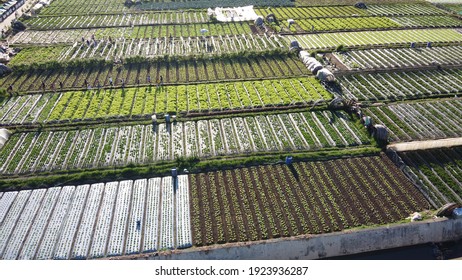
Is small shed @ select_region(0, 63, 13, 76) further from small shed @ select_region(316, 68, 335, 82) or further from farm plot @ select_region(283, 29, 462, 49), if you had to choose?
small shed @ select_region(316, 68, 335, 82)

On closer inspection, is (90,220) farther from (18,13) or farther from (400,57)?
(18,13)

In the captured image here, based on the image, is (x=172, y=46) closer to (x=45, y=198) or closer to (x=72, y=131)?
(x=72, y=131)

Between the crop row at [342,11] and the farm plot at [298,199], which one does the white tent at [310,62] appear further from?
the crop row at [342,11]

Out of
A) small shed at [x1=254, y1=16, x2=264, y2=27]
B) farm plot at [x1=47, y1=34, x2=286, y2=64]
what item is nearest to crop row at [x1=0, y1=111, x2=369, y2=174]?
farm plot at [x1=47, y1=34, x2=286, y2=64]

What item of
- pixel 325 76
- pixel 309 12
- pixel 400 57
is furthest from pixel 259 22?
pixel 400 57

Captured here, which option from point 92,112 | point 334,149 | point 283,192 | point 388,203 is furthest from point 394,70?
point 92,112

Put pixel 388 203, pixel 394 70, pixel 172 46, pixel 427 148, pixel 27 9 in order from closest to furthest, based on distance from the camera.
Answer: pixel 388 203 → pixel 427 148 → pixel 394 70 → pixel 172 46 → pixel 27 9

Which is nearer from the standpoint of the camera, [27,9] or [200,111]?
[200,111]

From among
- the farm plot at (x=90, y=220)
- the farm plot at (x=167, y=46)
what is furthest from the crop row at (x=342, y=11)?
the farm plot at (x=90, y=220)
